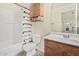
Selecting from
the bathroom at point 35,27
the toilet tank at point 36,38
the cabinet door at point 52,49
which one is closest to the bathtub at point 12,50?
the bathroom at point 35,27

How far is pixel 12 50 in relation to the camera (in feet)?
4.15

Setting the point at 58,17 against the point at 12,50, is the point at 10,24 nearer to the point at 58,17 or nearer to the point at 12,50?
the point at 12,50

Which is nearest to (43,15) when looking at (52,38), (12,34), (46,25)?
(46,25)

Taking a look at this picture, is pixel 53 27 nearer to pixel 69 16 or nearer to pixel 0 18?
pixel 69 16

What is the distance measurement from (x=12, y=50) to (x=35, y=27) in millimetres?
353

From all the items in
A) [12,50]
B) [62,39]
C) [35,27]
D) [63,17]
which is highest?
[63,17]

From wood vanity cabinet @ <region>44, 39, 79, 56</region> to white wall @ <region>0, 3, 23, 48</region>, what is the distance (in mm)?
318

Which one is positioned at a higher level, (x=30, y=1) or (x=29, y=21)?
(x=30, y=1)

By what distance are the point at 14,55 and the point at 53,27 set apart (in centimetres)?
53

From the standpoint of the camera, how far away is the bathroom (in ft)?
4.08

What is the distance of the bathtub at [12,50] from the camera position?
4.12 ft

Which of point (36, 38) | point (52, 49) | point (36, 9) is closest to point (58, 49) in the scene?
point (52, 49)

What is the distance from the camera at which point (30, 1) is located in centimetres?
129

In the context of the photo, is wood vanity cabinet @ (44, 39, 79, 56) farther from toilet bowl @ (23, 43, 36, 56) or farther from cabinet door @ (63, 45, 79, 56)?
toilet bowl @ (23, 43, 36, 56)
